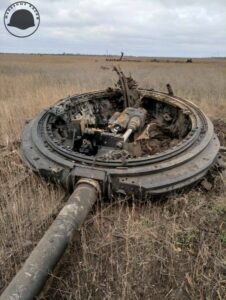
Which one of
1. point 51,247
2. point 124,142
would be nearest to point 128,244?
point 51,247

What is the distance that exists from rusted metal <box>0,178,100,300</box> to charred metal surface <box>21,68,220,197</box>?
33 cm

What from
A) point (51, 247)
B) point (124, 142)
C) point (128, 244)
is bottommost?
point (128, 244)

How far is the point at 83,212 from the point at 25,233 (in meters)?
0.78

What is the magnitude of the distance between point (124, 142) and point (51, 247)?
2824mm

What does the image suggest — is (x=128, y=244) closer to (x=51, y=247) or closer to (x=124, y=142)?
(x=51, y=247)

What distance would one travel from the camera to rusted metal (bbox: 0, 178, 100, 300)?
277 cm

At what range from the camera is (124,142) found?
5.82 m

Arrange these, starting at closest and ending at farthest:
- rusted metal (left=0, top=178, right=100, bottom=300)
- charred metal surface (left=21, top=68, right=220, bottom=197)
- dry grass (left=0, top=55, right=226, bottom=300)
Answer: rusted metal (left=0, top=178, right=100, bottom=300)
dry grass (left=0, top=55, right=226, bottom=300)
charred metal surface (left=21, top=68, right=220, bottom=197)

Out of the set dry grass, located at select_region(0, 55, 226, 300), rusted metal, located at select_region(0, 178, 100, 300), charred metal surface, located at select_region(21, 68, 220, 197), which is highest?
charred metal surface, located at select_region(21, 68, 220, 197)

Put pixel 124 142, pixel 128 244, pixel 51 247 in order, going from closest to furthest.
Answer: pixel 51 247, pixel 128 244, pixel 124 142

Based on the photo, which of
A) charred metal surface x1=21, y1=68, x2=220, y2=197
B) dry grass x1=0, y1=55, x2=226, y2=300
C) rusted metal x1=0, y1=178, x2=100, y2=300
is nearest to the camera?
rusted metal x1=0, y1=178, x2=100, y2=300

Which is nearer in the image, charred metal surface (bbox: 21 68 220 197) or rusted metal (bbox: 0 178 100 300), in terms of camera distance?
rusted metal (bbox: 0 178 100 300)

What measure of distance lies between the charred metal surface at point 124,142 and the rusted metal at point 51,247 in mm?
326

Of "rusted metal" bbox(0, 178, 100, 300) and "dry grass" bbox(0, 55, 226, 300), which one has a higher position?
"rusted metal" bbox(0, 178, 100, 300)
